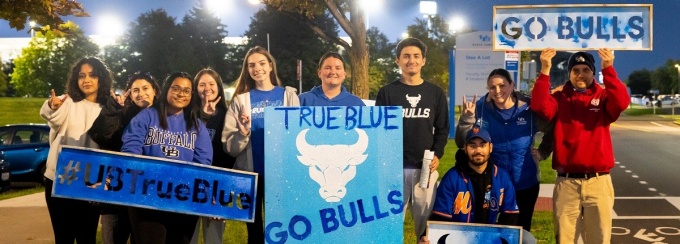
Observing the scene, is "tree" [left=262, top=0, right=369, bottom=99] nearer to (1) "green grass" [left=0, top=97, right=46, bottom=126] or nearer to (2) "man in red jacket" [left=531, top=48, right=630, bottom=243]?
(2) "man in red jacket" [left=531, top=48, right=630, bottom=243]

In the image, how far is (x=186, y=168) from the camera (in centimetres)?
527

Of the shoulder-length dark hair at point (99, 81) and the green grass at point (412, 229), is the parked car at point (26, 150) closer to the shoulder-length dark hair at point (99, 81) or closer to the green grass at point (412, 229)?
the green grass at point (412, 229)

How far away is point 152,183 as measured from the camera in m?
5.24

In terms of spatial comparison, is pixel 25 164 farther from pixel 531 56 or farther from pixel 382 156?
pixel 531 56

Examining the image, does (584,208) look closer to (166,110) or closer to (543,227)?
(166,110)

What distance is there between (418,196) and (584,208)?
1.22 meters

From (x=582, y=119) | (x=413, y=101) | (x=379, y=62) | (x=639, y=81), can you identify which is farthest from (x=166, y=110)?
(x=639, y=81)

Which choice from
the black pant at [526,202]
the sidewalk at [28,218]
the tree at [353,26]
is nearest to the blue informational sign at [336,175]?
the black pant at [526,202]

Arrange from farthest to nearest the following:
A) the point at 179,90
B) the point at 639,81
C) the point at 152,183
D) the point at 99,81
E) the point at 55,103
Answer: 1. the point at 639,81
2. the point at 99,81
3. the point at 55,103
4. the point at 179,90
5. the point at 152,183

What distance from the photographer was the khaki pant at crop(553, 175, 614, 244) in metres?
5.82

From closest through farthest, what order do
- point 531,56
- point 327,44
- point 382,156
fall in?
point 382,156 → point 531,56 → point 327,44

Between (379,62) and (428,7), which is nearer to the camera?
(428,7)

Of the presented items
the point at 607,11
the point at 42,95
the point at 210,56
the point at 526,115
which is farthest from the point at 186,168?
the point at 42,95

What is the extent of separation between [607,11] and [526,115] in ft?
3.99
